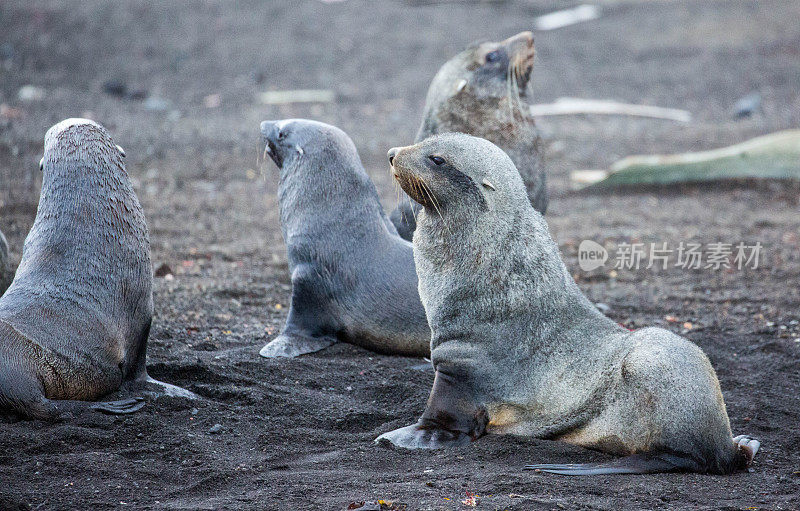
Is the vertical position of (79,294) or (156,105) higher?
(156,105)

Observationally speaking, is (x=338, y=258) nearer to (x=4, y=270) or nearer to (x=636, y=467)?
(x=4, y=270)

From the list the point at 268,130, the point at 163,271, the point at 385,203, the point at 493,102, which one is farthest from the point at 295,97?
the point at 268,130

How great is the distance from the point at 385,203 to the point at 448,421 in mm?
4845

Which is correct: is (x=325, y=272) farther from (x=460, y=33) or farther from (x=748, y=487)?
(x=460, y=33)

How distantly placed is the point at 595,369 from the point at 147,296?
204 centimetres

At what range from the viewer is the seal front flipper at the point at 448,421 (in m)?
3.72

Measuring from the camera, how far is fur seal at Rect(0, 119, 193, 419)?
3785 mm

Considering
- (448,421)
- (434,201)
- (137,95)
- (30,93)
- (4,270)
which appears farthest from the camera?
(137,95)

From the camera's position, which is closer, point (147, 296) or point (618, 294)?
point (147, 296)

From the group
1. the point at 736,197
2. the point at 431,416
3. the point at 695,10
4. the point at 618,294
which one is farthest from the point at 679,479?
the point at 695,10

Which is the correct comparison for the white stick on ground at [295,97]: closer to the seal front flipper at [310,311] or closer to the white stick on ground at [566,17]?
the white stick on ground at [566,17]

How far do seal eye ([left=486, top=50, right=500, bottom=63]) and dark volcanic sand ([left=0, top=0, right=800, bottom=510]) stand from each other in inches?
68.3

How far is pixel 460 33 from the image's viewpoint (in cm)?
1515

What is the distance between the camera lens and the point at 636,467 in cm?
346
